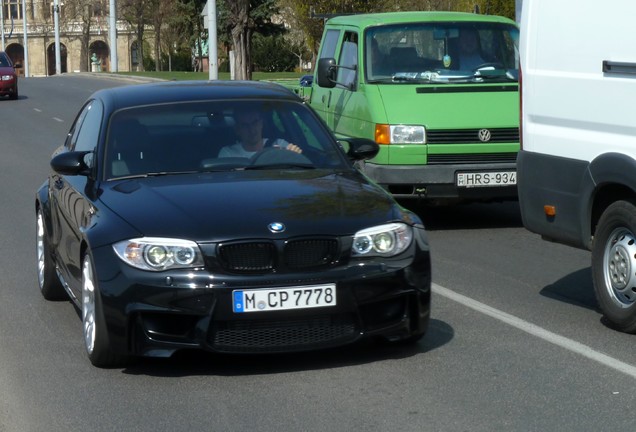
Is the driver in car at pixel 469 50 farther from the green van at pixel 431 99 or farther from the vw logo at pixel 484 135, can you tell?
the vw logo at pixel 484 135

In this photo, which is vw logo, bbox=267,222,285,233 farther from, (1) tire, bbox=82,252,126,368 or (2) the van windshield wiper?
(2) the van windshield wiper

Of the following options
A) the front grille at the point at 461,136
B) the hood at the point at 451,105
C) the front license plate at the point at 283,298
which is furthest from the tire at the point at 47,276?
the front grille at the point at 461,136

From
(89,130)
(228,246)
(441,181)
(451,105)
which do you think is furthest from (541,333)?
(451,105)

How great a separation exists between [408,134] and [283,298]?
5769 mm

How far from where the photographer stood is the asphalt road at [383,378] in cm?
571

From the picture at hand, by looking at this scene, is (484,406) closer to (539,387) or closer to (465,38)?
(539,387)

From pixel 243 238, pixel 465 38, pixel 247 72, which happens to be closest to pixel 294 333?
pixel 243 238

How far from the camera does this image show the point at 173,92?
26.1ft

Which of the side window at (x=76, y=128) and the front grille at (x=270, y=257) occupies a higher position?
the side window at (x=76, y=128)

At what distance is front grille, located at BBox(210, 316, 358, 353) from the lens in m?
6.29

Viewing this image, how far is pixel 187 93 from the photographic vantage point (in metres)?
7.93

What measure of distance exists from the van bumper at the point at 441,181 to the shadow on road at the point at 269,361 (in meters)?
4.62

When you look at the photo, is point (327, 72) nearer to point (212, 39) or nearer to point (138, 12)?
point (212, 39)

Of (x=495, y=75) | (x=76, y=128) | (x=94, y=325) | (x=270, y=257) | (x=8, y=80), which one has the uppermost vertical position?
(x=495, y=75)
